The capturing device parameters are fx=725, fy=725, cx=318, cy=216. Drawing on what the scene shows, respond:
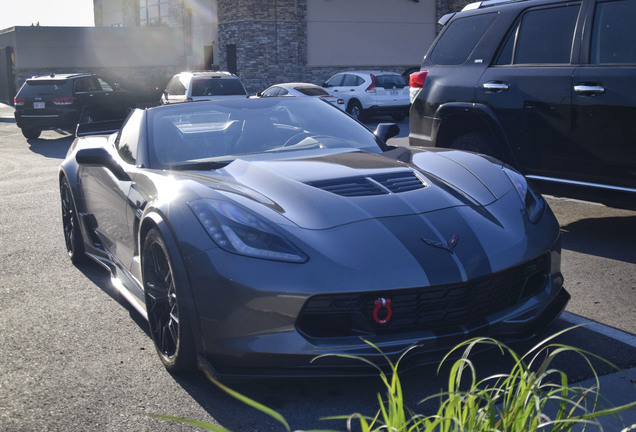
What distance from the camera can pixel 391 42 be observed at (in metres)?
34.7

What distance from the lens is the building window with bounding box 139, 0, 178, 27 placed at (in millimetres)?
41312

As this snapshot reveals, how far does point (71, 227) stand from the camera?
600 centimetres

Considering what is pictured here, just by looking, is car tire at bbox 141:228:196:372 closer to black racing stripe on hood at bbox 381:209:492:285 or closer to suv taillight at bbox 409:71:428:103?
black racing stripe on hood at bbox 381:209:492:285

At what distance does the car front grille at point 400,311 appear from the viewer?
312cm

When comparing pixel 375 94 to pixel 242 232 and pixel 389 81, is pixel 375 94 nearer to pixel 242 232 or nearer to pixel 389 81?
pixel 389 81

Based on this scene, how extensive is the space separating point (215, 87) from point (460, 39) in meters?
12.9

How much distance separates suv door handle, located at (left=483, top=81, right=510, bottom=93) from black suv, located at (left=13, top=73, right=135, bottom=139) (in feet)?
46.5

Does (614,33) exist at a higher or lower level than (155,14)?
lower

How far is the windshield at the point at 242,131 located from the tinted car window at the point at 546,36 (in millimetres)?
1930

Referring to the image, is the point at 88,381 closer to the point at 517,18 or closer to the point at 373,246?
the point at 373,246

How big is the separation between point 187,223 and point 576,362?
2.03m

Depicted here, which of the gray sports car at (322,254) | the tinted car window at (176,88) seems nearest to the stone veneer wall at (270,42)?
the tinted car window at (176,88)

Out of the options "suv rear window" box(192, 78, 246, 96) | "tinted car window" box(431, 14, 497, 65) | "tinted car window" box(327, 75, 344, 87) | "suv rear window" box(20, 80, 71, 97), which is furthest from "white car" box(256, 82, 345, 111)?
"tinted car window" box(431, 14, 497, 65)

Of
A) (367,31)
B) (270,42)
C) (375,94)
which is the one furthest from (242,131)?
(367,31)
